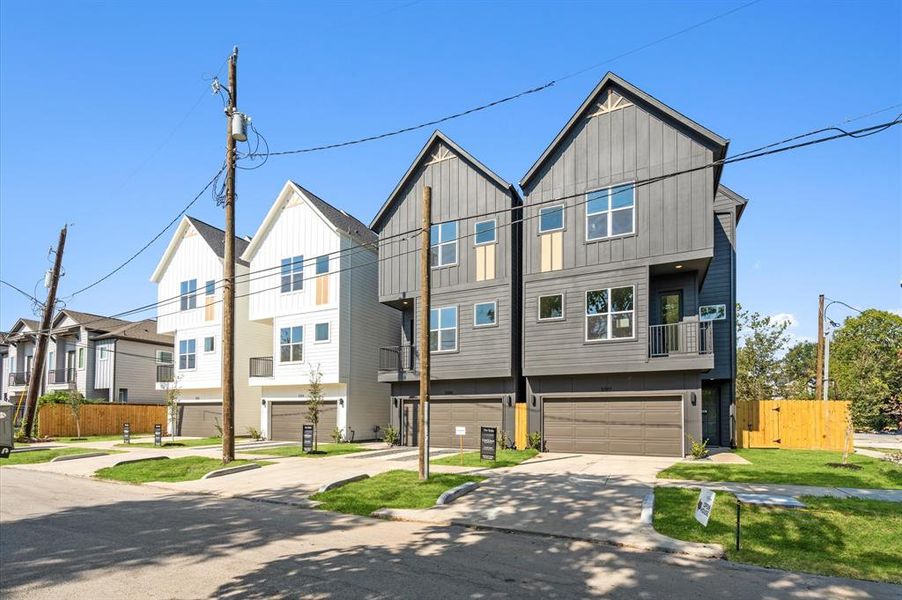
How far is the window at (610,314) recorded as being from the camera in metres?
19.9

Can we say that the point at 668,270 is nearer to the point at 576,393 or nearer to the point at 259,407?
the point at 576,393

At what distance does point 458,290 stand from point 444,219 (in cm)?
314

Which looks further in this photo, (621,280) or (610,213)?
(610,213)

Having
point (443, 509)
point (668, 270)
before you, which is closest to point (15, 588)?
point (443, 509)

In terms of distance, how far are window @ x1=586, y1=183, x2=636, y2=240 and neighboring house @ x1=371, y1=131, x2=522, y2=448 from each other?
289 cm

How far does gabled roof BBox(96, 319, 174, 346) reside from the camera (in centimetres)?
4081

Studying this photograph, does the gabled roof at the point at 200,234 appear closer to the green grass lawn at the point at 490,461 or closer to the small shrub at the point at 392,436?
the small shrub at the point at 392,436

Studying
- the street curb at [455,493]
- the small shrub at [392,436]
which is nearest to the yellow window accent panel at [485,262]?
the small shrub at [392,436]

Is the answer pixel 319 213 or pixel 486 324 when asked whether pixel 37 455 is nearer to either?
pixel 319 213

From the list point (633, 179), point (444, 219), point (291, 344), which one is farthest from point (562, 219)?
point (291, 344)

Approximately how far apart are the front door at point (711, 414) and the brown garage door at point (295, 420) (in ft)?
54.0

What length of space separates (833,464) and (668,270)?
7.74 m

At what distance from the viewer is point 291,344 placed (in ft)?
94.9

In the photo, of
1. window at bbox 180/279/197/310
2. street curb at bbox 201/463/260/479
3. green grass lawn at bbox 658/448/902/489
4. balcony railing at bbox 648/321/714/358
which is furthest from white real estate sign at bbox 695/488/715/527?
window at bbox 180/279/197/310
